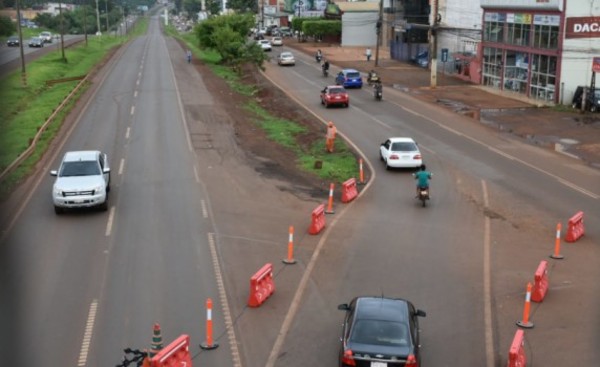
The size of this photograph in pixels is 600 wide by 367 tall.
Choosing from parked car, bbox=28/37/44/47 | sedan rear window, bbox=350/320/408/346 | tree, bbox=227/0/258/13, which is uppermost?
tree, bbox=227/0/258/13

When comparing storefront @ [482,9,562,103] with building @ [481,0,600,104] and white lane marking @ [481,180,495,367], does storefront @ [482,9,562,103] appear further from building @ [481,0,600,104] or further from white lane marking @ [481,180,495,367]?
white lane marking @ [481,180,495,367]

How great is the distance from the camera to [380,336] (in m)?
12.2

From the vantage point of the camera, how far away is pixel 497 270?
1859 centimetres

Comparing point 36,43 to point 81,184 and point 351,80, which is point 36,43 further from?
point 81,184

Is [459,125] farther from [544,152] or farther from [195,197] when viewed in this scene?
[195,197]

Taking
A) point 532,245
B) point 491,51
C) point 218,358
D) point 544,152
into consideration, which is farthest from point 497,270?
point 491,51

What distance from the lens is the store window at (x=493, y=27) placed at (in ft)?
191

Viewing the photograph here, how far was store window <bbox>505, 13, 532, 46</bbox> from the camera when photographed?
54.0m

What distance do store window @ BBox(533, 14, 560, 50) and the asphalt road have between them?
1689 cm

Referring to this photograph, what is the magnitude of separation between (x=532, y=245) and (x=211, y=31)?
6160cm

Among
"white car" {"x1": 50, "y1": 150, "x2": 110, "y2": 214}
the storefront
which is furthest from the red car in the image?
"white car" {"x1": 50, "y1": 150, "x2": 110, "y2": 214}

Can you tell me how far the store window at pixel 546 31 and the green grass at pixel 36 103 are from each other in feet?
102

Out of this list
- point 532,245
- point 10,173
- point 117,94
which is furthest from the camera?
point 117,94

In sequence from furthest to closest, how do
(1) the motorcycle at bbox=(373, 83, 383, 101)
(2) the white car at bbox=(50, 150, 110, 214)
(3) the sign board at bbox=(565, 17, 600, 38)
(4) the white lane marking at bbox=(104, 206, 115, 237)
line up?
(1) the motorcycle at bbox=(373, 83, 383, 101)
(3) the sign board at bbox=(565, 17, 600, 38)
(2) the white car at bbox=(50, 150, 110, 214)
(4) the white lane marking at bbox=(104, 206, 115, 237)
